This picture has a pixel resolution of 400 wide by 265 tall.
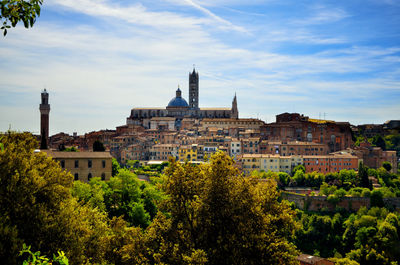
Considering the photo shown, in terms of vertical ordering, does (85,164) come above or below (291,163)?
above

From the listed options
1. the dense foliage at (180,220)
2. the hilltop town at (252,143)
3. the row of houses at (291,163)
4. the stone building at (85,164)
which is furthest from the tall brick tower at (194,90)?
the dense foliage at (180,220)

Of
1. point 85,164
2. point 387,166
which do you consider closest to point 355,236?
point 85,164

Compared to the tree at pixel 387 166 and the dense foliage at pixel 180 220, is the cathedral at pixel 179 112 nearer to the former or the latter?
the tree at pixel 387 166

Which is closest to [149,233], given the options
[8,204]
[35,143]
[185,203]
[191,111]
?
[185,203]

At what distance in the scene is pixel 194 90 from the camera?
10775 centimetres

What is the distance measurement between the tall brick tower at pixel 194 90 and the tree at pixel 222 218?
93877 mm

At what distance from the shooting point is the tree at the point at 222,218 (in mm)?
11211

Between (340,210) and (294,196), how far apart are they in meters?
4.42

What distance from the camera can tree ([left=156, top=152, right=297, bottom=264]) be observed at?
11.2 metres

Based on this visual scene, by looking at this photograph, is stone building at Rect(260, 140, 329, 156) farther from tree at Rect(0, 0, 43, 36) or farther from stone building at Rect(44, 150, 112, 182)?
tree at Rect(0, 0, 43, 36)

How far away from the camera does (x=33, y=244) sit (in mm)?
11992

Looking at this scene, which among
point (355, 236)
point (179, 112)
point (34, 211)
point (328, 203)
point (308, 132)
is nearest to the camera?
point (34, 211)

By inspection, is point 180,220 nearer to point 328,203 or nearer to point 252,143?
point 328,203

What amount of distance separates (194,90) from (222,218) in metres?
96.8
